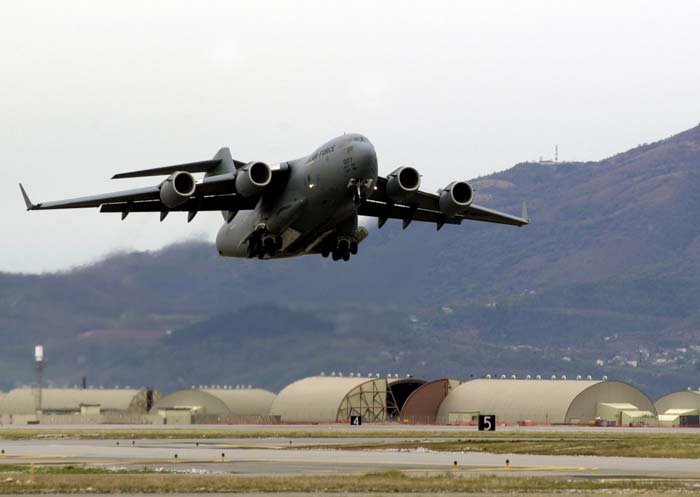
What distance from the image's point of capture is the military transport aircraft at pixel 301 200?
5019cm

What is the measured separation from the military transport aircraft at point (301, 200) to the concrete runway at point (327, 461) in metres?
8.98

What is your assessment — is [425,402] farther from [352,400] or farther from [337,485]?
[337,485]

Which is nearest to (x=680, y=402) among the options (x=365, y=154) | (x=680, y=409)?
(x=680, y=409)

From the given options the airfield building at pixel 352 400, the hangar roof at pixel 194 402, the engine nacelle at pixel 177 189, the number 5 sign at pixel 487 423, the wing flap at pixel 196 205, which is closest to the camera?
the engine nacelle at pixel 177 189

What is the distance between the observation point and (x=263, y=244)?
5456 cm

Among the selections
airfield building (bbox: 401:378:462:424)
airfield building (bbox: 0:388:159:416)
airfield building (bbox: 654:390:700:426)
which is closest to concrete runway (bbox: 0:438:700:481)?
airfield building (bbox: 401:378:462:424)

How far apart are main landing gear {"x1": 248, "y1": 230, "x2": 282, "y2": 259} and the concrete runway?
8.57 m

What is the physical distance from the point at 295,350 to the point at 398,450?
7416 cm

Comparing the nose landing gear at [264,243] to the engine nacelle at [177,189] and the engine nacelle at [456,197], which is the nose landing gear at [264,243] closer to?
the engine nacelle at [177,189]

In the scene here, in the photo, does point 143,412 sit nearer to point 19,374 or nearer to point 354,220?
point 19,374

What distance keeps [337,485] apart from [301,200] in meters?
18.1

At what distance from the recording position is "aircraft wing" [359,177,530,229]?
5500 centimetres

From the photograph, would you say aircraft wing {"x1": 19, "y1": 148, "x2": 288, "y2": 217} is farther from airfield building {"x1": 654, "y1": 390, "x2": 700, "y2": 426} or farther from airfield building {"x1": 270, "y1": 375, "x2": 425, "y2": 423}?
airfield building {"x1": 654, "y1": 390, "x2": 700, "y2": 426}

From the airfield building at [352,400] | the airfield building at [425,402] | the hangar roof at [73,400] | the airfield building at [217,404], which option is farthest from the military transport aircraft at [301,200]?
the hangar roof at [73,400]
